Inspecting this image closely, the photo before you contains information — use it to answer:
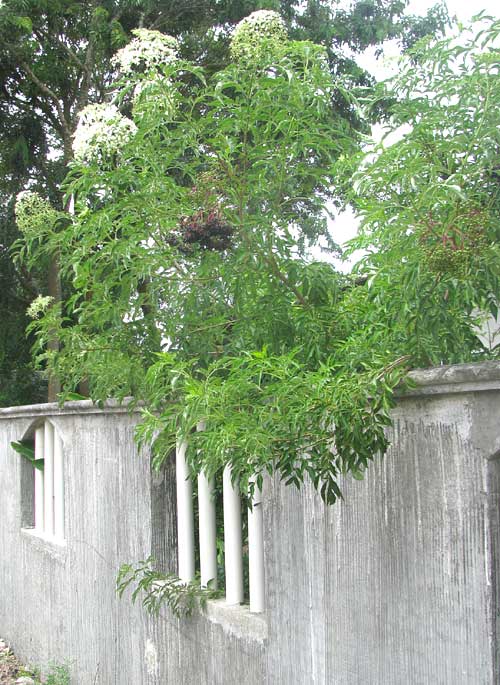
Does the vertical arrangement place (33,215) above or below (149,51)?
below

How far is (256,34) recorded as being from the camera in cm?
318

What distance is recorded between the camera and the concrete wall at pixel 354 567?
2621mm

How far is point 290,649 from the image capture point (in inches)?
139

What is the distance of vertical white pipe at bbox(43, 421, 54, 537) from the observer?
682 cm

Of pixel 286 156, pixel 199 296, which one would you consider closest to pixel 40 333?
pixel 199 296

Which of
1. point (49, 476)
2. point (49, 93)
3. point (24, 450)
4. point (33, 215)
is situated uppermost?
point (49, 93)

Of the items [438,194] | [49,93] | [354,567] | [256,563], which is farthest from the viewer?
[49,93]

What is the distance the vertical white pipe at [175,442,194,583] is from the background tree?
30.6 ft

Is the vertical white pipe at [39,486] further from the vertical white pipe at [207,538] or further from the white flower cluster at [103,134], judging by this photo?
the white flower cluster at [103,134]

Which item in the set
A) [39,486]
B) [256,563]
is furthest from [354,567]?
[39,486]

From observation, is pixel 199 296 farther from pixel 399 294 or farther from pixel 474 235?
pixel 474 235

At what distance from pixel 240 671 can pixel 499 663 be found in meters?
1.63

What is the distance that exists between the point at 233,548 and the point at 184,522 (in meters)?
0.58

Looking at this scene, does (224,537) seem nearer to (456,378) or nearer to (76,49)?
(456,378)
